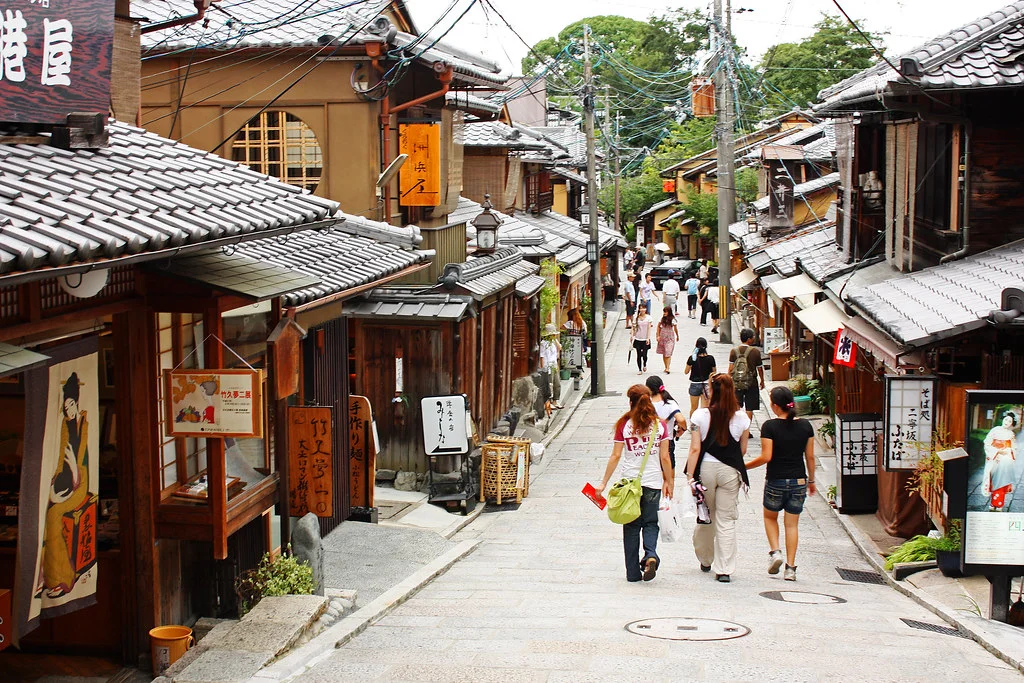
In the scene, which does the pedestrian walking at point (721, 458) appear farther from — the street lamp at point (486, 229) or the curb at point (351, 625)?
the street lamp at point (486, 229)

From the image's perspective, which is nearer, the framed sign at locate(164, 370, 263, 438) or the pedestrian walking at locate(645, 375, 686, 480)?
the framed sign at locate(164, 370, 263, 438)

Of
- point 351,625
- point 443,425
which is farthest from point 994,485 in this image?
point 443,425

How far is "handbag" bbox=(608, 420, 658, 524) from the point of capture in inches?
433

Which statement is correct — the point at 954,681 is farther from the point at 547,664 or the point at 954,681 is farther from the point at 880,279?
Answer: the point at 880,279

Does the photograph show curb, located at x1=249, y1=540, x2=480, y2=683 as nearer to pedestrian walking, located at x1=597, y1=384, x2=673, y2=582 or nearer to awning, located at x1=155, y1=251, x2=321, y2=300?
pedestrian walking, located at x1=597, y1=384, x2=673, y2=582

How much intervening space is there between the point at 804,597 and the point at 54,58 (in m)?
8.39

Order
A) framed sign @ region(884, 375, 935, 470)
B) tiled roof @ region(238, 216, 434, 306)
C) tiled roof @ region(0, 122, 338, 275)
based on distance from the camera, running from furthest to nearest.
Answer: framed sign @ region(884, 375, 935, 470) < tiled roof @ region(238, 216, 434, 306) < tiled roof @ region(0, 122, 338, 275)

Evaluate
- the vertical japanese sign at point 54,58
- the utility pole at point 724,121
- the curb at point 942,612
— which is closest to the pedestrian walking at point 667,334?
the utility pole at point 724,121

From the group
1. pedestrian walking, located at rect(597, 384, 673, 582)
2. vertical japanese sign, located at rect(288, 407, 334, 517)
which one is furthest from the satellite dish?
pedestrian walking, located at rect(597, 384, 673, 582)

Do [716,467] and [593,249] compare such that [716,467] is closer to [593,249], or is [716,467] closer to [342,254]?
[342,254]

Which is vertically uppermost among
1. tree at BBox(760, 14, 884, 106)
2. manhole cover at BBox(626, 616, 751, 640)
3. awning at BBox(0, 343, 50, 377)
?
tree at BBox(760, 14, 884, 106)

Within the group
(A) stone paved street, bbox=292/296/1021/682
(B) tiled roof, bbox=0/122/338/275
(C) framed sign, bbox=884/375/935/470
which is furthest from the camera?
(C) framed sign, bbox=884/375/935/470

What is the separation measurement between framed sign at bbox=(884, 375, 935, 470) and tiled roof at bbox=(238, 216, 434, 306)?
5.87 metres

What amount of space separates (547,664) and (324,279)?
4745 mm
